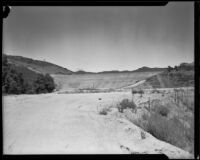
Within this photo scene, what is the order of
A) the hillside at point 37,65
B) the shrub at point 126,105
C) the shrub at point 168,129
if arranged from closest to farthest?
the shrub at point 168,129 → the shrub at point 126,105 → the hillside at point 37,65

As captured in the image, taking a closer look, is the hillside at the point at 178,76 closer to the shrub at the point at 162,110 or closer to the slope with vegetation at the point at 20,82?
the slope with vegetation at the point at 20,82

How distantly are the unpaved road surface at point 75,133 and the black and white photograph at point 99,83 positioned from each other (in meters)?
0.03

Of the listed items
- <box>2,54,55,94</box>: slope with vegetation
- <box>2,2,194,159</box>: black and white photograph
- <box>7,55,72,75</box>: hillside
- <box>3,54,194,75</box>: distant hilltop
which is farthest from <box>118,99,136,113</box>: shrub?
<box>7,55,72,75</box>: hillside

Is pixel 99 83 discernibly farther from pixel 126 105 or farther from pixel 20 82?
pixel 126 105

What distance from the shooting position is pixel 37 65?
18.8 meters

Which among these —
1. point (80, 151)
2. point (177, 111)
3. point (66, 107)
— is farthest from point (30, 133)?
point (177, 111)

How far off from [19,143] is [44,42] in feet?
25.9

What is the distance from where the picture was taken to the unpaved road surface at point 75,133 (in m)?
6.36

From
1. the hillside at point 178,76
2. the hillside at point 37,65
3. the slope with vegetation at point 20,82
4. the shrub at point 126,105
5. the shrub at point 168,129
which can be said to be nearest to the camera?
the shrub at point 168,129

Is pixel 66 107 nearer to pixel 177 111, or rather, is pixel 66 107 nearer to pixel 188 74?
pixel 177 111

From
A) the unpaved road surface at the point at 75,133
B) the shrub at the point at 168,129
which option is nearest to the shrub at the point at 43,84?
the unpaved road surface at the point at 75,133

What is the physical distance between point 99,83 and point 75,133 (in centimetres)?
1431
